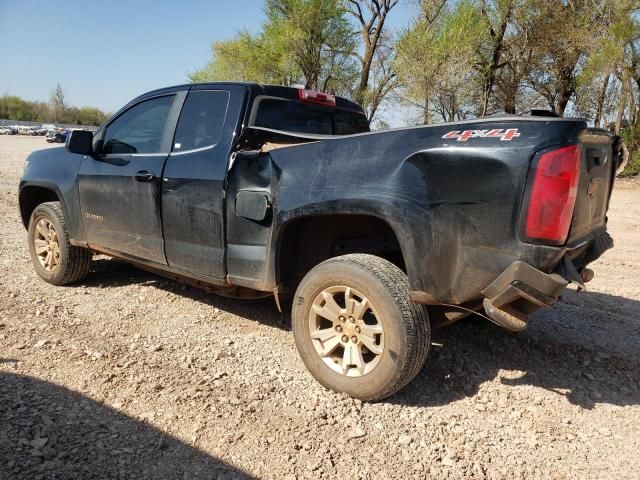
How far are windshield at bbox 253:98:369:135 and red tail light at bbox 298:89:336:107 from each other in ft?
0.13

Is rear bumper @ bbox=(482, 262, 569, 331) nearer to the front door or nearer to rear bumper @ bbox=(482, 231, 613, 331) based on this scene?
rear bumper @ bbox=(482, 231, 613, 331)

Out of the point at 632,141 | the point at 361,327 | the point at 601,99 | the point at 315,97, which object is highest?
the point at 601,99

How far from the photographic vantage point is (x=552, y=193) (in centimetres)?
223

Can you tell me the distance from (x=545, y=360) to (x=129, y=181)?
134 inches

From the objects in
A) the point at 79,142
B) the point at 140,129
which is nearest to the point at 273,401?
the point at 140,129

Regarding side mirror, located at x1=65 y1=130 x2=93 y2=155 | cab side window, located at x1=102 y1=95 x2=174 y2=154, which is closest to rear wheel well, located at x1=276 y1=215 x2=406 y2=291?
cab side window, located at x1=102 y1=95 x2=174 y2=154

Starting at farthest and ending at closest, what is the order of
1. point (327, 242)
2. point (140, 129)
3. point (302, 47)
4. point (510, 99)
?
1. point (302, 47)
2. point (510, 99)
3. point (140, 129)
4. point (327, 242)

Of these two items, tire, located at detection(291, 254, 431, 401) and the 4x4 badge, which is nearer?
the 4x4 badge

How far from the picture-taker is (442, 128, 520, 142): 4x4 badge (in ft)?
7.52

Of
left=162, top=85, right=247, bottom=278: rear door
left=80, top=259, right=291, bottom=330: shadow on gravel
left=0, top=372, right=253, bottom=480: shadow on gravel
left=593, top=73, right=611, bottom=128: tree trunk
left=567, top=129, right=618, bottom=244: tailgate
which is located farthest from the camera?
left=593, top=73, right=611, bottom=128: tree trunk

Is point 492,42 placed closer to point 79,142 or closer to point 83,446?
point 79,142

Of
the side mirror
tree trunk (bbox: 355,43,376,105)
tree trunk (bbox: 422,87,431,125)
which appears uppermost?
tree trunk (bbox: 355,43,376,105)

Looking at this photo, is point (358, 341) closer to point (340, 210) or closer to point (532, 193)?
point (340, 210)

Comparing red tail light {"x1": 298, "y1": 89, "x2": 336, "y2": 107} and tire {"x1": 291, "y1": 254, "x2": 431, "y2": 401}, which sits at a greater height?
red tail light {"x1": 298, "y1": 89, "x2": 336, "y2": 107}
